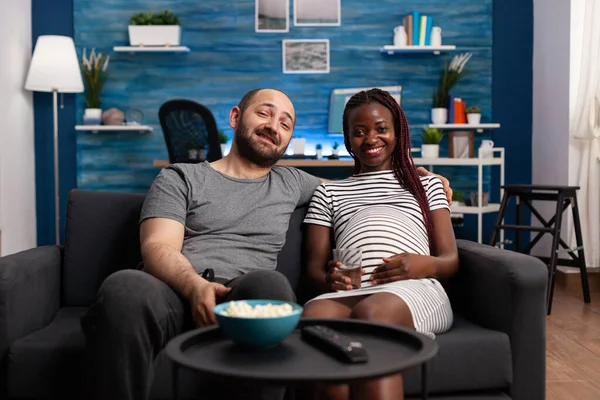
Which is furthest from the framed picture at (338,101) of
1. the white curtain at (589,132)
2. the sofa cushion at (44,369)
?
the sofa cushion at (44,369)

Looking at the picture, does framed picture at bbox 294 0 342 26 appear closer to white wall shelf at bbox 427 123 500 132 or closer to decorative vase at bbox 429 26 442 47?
decorative vase at bbox 429 26 442 47

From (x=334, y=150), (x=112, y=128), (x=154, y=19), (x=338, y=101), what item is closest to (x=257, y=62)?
(x=338, y=101)

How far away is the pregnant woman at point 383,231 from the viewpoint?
194 cm

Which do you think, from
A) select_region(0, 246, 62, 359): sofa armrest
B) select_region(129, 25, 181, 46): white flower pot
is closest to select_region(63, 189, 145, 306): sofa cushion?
select_region(0, 246, 62, 359): sofa armrest

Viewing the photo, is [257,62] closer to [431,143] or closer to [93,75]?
[93,75]

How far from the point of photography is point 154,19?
5.44 m

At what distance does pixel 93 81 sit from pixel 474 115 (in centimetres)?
281

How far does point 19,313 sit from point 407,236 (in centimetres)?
109

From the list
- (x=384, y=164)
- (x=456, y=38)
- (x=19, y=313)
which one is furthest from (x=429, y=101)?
(x=19, y=313)

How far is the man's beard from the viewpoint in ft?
7.43

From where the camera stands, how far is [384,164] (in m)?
2.35

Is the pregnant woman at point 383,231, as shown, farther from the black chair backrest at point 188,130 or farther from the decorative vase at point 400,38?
the decorative vase at point 400,38

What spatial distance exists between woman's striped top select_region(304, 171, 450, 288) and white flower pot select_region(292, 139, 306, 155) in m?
3.05

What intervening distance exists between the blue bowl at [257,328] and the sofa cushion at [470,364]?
0.69m
